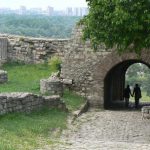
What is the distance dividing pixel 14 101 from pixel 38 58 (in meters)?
10.5

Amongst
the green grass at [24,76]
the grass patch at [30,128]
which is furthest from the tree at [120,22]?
the green grass at [24,76]

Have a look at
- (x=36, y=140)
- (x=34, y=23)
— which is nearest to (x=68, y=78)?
(x=36, y=140)

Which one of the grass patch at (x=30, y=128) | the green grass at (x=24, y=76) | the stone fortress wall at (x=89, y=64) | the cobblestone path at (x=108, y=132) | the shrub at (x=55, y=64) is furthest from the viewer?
the shrub at (x=55, y=64)

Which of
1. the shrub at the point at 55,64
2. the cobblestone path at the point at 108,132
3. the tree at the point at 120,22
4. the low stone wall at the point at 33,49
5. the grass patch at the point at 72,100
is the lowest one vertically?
the cobblestone path at the point at 108,132

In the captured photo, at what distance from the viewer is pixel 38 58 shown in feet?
81.2

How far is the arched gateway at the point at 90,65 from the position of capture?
20.4 m

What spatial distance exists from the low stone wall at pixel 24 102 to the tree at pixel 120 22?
2.45 m

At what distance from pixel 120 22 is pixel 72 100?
6981mm

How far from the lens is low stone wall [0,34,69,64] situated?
2442 centimetres

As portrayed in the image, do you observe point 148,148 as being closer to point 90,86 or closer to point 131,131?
point 131,131

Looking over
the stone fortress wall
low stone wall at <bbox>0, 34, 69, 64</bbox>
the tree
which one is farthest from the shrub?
the tree

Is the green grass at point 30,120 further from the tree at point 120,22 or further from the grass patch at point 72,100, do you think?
the tree at point 120,22

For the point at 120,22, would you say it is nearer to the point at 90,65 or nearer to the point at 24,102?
the point at 24,102

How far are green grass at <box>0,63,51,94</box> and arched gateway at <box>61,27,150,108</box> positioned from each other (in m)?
1.52
